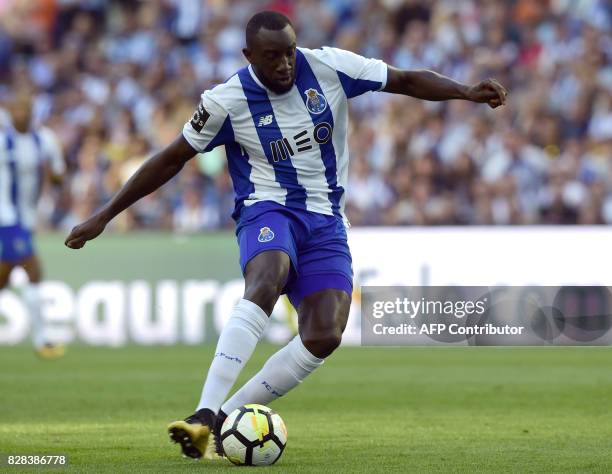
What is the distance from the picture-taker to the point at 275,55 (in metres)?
6.95

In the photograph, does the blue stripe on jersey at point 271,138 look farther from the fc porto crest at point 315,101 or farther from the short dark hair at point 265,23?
the short dark hair at point 265,23

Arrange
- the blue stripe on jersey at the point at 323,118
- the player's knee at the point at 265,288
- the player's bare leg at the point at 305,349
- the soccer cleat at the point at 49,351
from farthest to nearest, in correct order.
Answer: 1. the soccer cleat at the point at 49,351
2. the blue stripe on jersey at the point at 323,118
3. the player's bare leg at the point at 305,349
4. the player's knee at the point at 265,288

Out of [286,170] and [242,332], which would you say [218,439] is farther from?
[286,170]

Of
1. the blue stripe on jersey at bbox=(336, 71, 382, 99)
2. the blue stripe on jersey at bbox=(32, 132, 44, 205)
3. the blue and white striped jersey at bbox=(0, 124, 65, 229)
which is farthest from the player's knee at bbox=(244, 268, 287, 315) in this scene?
the blue stripe on jersey at bbox=(32, 132, 44, 205)

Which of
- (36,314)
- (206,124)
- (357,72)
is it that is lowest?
(36,314)

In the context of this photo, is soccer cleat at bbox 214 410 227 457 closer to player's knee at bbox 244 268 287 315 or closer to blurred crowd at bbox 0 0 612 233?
player's knee at bbox 244 268 287 315

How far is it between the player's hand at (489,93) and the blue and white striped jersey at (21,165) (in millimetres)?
9056

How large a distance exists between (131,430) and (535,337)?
8.09 metres

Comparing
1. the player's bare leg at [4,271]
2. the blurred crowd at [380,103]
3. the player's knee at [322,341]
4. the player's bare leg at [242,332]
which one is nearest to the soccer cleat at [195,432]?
the player's bare leg at [242,332]

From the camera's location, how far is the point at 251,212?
7.27 m

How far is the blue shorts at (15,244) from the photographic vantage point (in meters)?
15.2

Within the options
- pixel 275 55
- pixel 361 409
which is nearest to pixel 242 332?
pixel 275 55

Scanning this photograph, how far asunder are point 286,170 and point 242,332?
0.99 meters

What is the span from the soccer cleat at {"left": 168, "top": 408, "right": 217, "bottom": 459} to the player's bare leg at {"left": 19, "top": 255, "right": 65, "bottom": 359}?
8.69m
